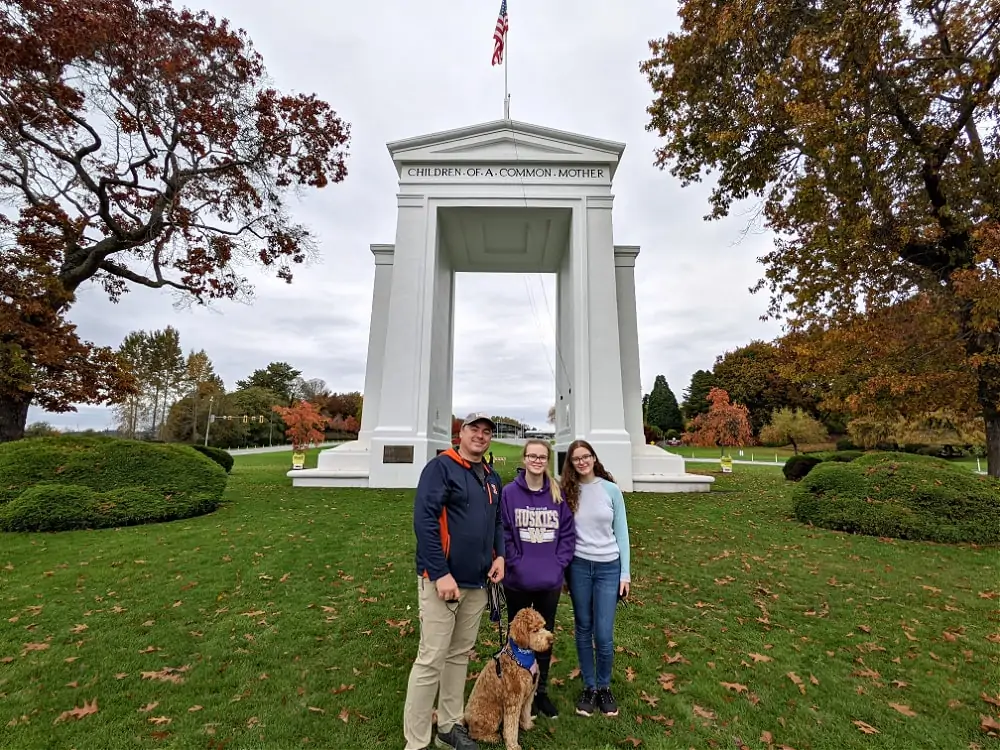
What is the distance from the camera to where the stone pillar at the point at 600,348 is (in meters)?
13.6

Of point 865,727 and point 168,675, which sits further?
point 168,675

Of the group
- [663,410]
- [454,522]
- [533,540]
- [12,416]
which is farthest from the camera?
[663,410]

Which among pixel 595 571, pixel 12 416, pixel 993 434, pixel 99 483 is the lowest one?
pixel 595 571

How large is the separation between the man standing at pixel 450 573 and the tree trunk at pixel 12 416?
14.7 meters

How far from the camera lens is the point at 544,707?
3.32 meters

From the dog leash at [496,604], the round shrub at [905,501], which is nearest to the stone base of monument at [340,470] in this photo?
the round shrub at [905,501]

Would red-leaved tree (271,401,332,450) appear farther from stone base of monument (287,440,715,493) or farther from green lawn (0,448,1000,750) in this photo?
green lawn (0,448,1000,750)

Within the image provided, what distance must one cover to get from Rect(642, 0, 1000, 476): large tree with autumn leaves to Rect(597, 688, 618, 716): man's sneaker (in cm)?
1058

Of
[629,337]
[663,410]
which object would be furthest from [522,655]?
[663,410]

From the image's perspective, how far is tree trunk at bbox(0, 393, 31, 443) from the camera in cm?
1221

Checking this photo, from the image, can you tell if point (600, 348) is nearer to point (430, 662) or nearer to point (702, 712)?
point (702, 712)

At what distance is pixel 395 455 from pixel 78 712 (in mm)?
10426

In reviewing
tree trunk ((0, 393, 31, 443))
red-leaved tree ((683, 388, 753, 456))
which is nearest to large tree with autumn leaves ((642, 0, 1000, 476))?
tree trunk ((0, 393, 31, 443))

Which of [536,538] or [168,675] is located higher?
[536,538]
